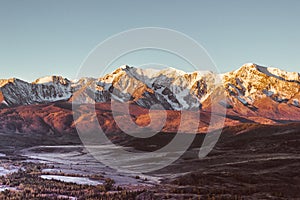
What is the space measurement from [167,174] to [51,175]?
19145 millimetres

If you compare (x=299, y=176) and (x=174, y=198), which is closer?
(x=174, y=198)

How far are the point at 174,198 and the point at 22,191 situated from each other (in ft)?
47.4

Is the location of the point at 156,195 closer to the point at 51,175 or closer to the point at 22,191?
the point at 22,191

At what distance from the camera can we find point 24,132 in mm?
191375

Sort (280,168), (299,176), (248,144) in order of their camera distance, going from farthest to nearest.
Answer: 1. (248,144)
2. (280,168)
3. (299,176)

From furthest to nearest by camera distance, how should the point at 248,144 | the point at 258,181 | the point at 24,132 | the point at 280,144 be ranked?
the point at 24,132
the point at 248,144
the point at 280,144
the point at 258,181

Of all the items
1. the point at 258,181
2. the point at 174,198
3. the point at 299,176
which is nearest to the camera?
the point at 174,198

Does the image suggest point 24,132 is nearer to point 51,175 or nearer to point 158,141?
point 158,141

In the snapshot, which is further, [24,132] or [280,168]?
[24,132]

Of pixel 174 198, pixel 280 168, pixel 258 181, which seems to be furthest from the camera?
pixel 280 168

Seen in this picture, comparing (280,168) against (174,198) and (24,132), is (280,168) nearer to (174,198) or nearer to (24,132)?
(174,198)

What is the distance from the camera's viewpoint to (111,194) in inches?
1284

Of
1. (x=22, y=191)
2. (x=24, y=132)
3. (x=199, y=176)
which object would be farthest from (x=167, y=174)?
(x=24, y=132)

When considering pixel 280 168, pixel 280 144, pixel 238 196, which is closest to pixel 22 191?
pixel 238 196
